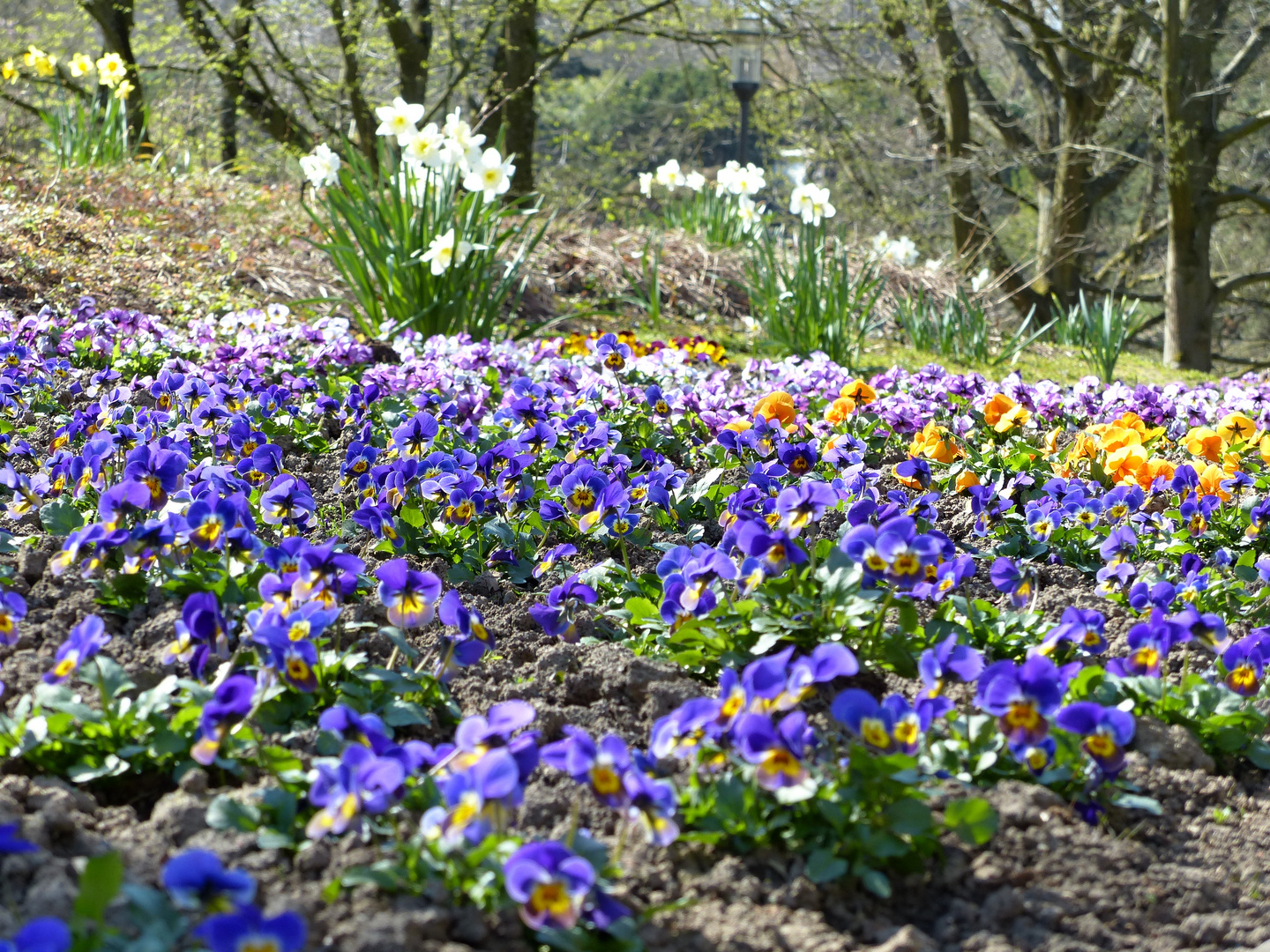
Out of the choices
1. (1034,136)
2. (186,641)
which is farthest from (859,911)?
(1034,136)

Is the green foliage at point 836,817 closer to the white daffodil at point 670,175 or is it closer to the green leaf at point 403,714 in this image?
the green leaf at point 403,714

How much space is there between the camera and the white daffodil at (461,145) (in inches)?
195

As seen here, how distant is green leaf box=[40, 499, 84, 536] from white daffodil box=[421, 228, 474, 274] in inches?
112

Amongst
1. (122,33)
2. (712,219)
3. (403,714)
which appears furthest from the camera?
(122,33)

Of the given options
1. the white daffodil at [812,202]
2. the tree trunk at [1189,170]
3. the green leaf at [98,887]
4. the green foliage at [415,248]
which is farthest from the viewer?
the tree trunk at [1189,170]

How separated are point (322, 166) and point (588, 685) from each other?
4.64 m

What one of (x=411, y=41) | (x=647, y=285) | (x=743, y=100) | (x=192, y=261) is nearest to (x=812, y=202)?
(x=647, y=285)

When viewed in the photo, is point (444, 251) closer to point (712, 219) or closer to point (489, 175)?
point (489, 175)

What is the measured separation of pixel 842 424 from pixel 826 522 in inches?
33.9

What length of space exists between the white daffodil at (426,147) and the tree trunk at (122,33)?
7490 millimetres

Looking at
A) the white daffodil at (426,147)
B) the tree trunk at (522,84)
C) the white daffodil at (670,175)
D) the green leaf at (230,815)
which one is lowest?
the green leaf at (230,815)

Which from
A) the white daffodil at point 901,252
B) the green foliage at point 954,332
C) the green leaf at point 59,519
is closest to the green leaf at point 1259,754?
the green leaf at point 59,519

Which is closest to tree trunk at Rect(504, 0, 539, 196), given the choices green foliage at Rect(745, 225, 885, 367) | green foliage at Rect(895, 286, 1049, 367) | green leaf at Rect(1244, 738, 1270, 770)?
green foliage at Rect(895, 286, 1049, 367)

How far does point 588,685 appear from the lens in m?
1.98
